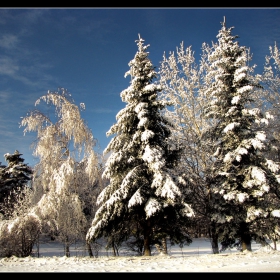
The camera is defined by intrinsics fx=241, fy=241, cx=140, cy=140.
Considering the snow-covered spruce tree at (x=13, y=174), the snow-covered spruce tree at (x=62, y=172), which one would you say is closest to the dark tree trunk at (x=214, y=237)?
the snow-covered spruce tree at (x=62, y=172)

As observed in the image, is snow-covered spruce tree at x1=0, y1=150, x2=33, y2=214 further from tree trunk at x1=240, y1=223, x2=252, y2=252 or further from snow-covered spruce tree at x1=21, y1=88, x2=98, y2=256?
tree trunk at x1=240, y1=223, x2=252, y2=252

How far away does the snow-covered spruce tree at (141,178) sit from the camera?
9.74 meters

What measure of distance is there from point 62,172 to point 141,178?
166 inches

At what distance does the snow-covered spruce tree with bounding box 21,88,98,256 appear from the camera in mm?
11562

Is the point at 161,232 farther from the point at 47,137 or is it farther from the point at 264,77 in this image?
the point at 264,77

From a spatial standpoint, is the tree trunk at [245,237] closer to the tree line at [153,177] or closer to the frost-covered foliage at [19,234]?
the tree line at [153,177]

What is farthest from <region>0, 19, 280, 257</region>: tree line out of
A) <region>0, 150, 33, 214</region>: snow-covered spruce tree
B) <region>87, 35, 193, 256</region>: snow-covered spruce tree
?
<region>0, 150, 33, 214</region>: snow-covered spruce tree

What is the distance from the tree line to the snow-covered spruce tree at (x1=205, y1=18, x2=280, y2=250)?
50mm

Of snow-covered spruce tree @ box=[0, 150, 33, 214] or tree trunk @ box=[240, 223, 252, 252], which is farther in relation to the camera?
snow-covered spruce tree @ box=[0, 150, 33, 214]

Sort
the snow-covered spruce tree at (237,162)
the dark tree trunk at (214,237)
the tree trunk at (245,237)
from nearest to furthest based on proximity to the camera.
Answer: the snow-covered spruce tree at (237,162)
the tree trunk at (245,237)
the dark tree trunk at (214,237)

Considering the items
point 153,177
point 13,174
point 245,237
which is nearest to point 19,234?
point 153,177

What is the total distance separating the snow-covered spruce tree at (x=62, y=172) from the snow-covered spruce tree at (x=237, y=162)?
266 inches
